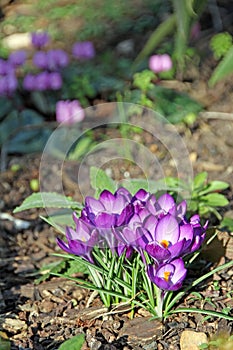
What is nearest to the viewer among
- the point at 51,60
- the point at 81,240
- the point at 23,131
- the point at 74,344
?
the point at 74,344

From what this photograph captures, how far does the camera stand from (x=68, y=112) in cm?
359

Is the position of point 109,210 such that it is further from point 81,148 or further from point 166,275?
point 81,148

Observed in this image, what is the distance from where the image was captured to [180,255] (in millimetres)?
2104

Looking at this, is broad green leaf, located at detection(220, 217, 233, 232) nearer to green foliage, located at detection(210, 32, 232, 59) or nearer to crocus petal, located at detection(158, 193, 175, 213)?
crocus petal, located at detection(158, 193, 175, 213)

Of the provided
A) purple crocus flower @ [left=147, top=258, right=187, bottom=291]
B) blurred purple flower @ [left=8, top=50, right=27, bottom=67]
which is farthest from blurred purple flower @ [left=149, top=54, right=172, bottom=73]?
purple crocus flower @ [left=147, top=258, right=187, bottom=291]

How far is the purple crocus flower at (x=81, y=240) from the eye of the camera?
2.13 meters

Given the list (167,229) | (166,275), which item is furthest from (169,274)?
(167,229)

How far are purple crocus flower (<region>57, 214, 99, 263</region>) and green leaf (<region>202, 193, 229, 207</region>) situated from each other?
2.38 ft

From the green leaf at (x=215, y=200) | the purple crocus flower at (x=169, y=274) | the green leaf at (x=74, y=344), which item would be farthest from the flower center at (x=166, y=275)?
the green leaf at (x=215, y=200)

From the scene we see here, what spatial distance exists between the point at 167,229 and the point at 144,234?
68mm

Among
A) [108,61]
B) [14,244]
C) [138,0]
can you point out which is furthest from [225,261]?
[138,0]

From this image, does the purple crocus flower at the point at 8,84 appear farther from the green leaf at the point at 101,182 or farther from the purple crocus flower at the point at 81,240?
the purple crocus flower at the point at 81,240

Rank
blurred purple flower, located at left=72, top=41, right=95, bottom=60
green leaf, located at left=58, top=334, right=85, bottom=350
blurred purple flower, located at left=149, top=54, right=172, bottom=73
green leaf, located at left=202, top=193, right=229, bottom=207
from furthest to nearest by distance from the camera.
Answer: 1. blurred purple flower, located at left=72, top=41, right=95, bottom=60
2. blurred purple flower, located at left=149, top=54, right=172, bottom=73
3. green leaf, located at left=202, top=193, right=229, bottom=207
4. green leaf, located at left=58, top=334, right=85, bottom=350

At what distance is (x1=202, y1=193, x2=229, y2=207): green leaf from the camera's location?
2738mm
